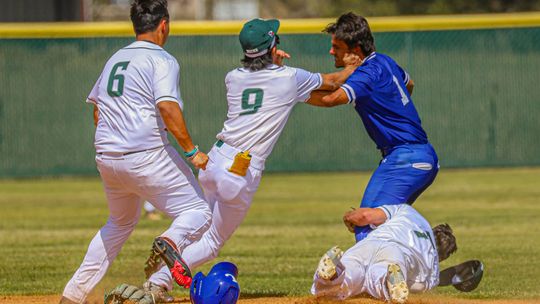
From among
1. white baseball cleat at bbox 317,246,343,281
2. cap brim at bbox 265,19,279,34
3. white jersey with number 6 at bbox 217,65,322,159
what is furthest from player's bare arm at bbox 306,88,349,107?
white baseball cleat at bbox 317,246,343,281

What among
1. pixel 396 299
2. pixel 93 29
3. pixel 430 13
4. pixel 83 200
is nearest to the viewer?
pixel 396 299

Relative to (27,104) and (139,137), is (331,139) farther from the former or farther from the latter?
(139,137)

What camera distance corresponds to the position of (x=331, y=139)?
20.2 meters

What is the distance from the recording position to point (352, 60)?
8344 millimetres

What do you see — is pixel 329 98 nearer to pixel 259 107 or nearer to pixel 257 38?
pixel 259 107

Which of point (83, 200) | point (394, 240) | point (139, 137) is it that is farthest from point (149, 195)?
point (83, 200)

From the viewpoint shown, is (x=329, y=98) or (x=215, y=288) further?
(x=329, y=98)

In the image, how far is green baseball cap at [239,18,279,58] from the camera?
7.49m

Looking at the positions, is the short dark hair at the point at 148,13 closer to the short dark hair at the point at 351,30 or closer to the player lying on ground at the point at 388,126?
the player lying on ground at the point at 388,126

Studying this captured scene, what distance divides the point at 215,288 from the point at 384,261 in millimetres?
1158

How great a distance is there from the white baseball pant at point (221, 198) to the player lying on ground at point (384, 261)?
0.72 metres

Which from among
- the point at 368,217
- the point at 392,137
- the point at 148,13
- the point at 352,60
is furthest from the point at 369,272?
the point at 148,13

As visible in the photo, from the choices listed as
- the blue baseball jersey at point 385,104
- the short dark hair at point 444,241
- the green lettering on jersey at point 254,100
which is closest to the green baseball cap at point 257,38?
the green lettering on jersey at point 254,100

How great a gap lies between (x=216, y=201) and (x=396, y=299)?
5.10 feet
